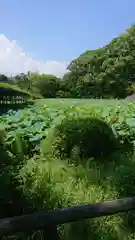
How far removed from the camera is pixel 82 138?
15.1 ft

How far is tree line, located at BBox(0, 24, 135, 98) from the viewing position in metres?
33.4

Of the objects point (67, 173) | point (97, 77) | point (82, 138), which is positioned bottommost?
point (67, 173)

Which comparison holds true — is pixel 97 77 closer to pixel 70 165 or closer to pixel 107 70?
pixel 107 70

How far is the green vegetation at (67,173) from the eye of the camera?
3.60m

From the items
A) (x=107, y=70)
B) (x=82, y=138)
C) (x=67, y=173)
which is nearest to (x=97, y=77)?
(x=107, y=70)

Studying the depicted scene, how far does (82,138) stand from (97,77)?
30963 mm

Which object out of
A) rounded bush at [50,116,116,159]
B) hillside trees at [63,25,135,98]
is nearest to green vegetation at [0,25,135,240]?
rounded bush at [50,116,116,159]

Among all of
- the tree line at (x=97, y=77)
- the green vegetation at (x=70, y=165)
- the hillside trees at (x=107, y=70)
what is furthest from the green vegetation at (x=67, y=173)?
the hillside trees at (x=107, y=70)

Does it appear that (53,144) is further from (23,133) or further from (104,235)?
(104,235)

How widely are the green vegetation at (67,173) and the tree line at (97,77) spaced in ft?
86.9

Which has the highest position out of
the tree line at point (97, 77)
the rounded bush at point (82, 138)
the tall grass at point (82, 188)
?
the tree line at point (97, 77)

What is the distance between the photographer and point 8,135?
465 cm

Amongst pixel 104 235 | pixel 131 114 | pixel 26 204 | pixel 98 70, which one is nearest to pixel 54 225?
pixel 104 235

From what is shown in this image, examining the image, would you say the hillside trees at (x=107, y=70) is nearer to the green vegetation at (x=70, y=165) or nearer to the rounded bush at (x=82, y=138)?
the green vegetation at (x=70, y=165)
